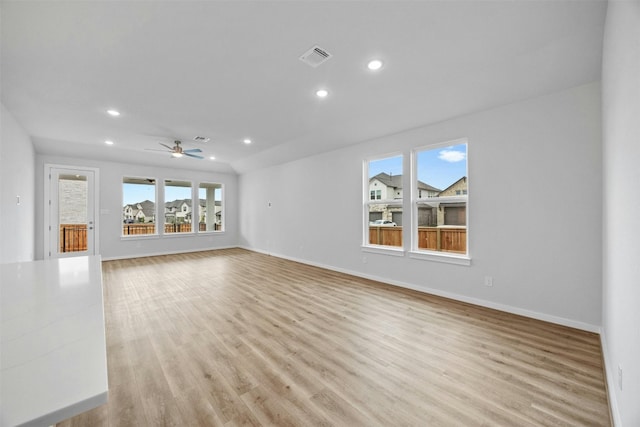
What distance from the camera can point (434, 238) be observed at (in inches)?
159

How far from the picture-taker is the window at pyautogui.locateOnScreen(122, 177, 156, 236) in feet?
23.3

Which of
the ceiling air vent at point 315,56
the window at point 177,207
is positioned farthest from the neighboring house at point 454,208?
the window at point 177,207

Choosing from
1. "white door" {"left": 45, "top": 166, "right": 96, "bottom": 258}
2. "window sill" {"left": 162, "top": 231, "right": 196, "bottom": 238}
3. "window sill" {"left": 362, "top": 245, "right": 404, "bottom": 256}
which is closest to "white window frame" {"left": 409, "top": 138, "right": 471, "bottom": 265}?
"window sill" {"left": 362, "top": 245, "right": 404, "bottom": 256}

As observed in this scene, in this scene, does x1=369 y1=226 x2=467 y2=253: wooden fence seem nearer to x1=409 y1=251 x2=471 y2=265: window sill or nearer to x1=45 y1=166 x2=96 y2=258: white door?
x1=409 y1=251 x2=471 y2=265: window sill

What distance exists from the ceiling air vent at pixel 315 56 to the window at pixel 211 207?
7172 millimetres

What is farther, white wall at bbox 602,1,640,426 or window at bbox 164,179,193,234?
window at bbox 164,179,193,234

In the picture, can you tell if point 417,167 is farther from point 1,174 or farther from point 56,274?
point 1,174

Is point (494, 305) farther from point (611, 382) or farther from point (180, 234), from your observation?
point (180, 234)

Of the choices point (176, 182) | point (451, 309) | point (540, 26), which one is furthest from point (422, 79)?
point (176, 182)

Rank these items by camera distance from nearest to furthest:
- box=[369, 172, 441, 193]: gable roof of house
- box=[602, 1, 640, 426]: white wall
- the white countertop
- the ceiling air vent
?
the white countertop, box=[602, 1, 640, 426]: white wall, the ceiling air vent, box=[369, 172, 441, 193]: gable roof of house

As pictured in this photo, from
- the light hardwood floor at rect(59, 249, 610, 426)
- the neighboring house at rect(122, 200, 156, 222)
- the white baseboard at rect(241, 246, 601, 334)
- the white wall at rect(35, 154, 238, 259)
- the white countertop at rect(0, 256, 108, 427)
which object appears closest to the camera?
the white countertop at rect(0, 256, 108, 427)

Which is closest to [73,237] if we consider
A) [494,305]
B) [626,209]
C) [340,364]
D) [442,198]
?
[340,364]

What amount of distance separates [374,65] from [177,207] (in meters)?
7.53

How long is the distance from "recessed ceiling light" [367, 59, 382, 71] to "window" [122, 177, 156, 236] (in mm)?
7277
